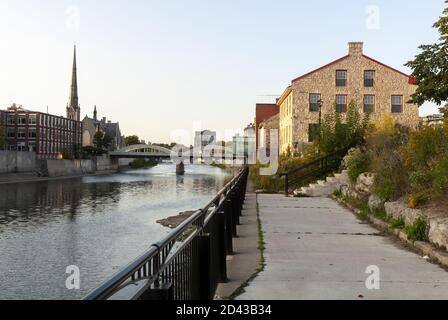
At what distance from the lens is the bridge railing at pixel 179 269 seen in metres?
3.03

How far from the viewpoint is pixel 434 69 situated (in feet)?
54.2

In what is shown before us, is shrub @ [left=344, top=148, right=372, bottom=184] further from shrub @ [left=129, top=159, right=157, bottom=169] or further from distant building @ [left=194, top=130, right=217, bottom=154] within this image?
shrub @ [left=129, top=159, right=157, bottom=169]

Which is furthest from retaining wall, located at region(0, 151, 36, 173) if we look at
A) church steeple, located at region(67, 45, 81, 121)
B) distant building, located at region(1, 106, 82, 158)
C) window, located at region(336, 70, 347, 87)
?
church steeple, located at region(67, 45, 81, 121)

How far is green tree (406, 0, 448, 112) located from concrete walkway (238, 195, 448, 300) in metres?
6.06

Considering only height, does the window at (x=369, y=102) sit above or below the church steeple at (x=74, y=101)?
below

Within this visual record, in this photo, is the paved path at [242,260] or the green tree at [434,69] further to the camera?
the green tree at [434,69]

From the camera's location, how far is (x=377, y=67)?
4181 centimetres

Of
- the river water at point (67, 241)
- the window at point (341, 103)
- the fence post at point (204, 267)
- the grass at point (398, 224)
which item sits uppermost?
the window at point (341, 103)

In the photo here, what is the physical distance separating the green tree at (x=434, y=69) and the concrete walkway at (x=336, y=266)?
239 inches

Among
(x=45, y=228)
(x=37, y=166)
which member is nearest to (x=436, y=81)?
Answer: (x=45, y=228)

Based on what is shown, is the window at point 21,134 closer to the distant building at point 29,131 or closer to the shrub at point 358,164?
the distant building at point 29,131

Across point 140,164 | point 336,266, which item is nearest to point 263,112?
point 336,266

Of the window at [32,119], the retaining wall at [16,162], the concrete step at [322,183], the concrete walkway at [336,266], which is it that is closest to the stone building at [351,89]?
the concrete step at [322,183]

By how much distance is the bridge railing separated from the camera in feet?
9.94
